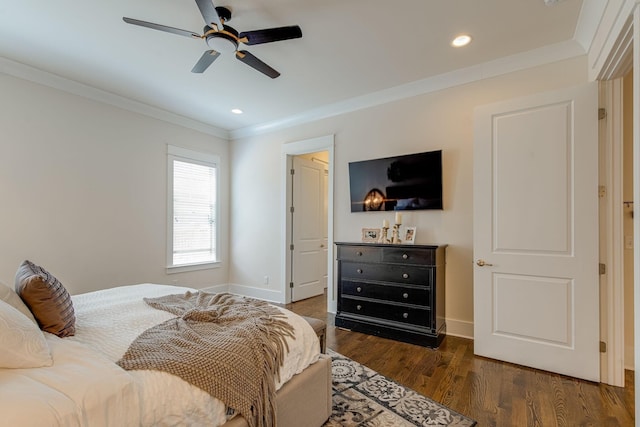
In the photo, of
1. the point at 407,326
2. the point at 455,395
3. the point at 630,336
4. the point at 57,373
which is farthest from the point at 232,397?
the point at 630,336

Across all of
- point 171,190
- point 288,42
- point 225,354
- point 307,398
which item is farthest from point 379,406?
point 171,190

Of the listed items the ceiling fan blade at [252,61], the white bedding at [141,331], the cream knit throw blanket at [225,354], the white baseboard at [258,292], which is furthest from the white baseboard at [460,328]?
the ceiling fan blade at [252,61]

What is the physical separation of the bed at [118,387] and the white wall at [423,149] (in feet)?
6.95

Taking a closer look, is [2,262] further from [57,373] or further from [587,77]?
[587,77]

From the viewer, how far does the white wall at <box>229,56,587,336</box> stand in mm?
3195

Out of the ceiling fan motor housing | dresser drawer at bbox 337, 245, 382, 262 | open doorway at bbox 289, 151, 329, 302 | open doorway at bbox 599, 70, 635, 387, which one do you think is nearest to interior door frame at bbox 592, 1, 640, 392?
open doorway at bbox 599, 70, 635, 387

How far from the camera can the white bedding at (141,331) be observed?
3.74 feet

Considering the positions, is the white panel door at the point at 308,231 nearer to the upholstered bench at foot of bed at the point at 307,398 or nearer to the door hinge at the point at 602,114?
the upholstered bench at foot of bed at the point at 307,398

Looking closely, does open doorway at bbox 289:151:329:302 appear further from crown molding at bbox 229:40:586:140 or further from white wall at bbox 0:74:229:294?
white wall at bbox 0:74:229:294

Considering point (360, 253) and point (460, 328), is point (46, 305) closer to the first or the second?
point (360, 253)

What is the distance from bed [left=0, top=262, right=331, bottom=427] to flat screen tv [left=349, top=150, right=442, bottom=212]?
2.25 m

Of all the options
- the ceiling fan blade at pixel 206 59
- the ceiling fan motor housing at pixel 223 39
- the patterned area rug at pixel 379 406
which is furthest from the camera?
the ceiling fan blade at pixel 206 59

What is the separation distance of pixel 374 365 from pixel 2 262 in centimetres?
381

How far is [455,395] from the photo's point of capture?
7.31 feet
